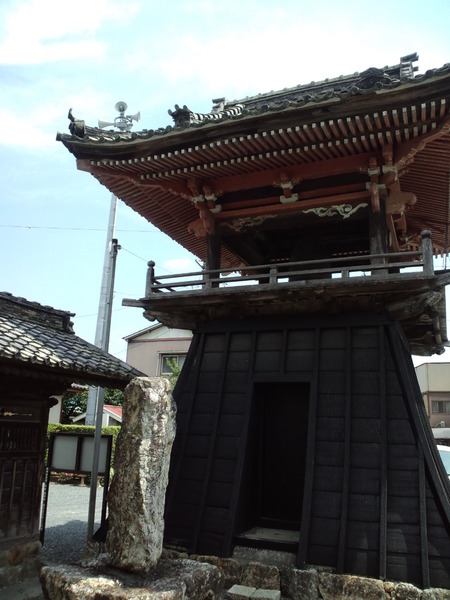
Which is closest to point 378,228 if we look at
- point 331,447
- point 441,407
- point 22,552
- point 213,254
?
point 213,254

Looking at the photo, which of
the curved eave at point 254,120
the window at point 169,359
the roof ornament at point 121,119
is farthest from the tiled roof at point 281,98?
the window at point 169,359

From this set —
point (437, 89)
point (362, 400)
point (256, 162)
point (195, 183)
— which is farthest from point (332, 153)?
point (362, 400)

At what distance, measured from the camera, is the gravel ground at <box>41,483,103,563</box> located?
31.2 feet

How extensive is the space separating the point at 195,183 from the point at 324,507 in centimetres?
648

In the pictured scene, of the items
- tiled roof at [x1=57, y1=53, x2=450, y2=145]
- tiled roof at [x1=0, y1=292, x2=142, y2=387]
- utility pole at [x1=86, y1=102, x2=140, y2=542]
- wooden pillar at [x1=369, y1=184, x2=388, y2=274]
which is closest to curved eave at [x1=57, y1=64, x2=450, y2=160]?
tiled roof at [x1=57, y1=53, x2=450, y2=145]

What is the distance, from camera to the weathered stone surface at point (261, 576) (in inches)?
274

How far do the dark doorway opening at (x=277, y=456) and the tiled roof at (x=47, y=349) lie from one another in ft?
8.81

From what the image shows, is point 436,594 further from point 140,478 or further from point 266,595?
point 140,478

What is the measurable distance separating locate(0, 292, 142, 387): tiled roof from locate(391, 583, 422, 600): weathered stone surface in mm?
5404

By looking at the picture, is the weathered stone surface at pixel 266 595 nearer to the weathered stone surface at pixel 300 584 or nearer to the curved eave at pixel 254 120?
the weathered stone surface at pixel 300 584

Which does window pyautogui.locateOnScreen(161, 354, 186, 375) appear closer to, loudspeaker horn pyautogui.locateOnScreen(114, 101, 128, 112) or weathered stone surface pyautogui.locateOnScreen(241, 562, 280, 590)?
loudspeaker horn pyautogui.locateOnScreen(114, 101, 128, 112)

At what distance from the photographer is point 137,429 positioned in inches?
203

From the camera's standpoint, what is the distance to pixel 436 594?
604 centimetres

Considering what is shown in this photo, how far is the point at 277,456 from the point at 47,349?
470 centimetres
